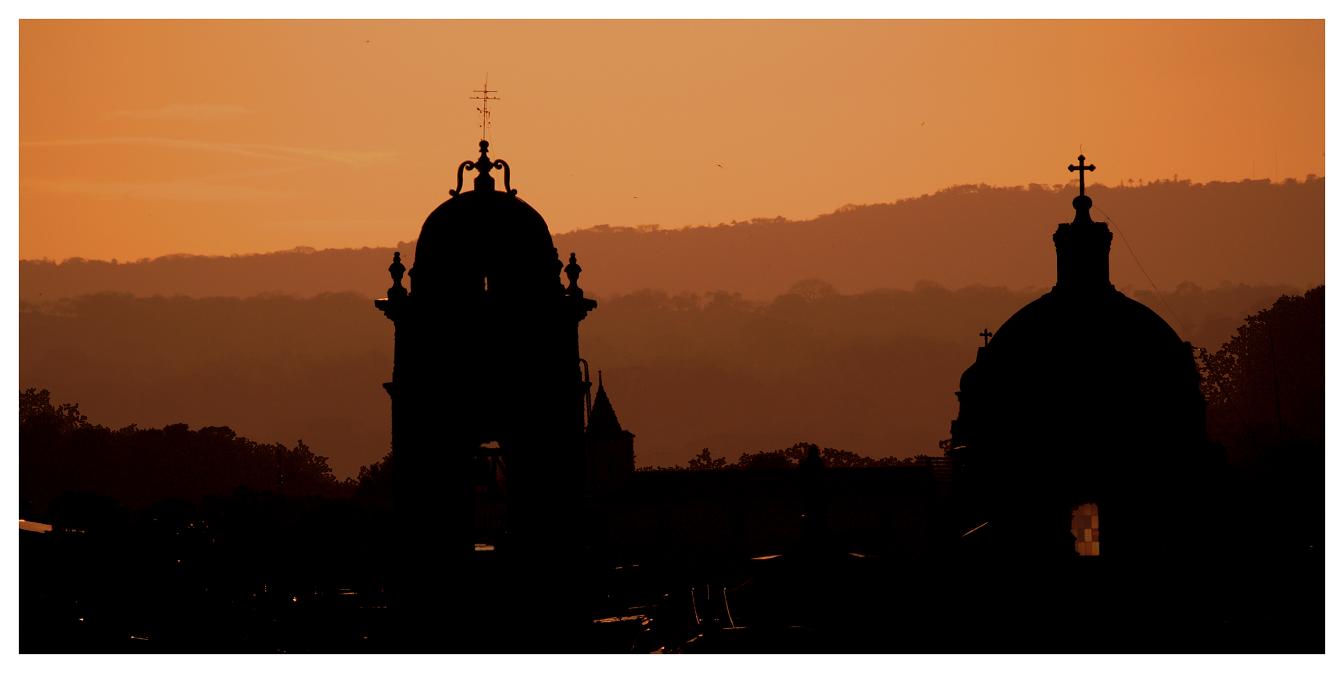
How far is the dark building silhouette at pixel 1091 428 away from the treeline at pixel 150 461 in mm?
60553

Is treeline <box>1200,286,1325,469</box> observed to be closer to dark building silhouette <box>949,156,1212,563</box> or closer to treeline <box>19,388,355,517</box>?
dark building silhouette <box>949,156,1212,563</box>

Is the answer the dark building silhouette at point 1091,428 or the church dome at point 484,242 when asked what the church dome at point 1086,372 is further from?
the church dome at point 484,242

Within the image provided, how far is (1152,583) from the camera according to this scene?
3494 centimetres

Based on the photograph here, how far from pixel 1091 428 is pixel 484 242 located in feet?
37.3

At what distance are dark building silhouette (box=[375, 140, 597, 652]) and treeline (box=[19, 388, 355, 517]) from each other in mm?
Answer: 60811

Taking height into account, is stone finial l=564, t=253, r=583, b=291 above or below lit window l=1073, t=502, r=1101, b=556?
above

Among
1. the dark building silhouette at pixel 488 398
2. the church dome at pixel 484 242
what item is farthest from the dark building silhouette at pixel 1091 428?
the church dome at pixel 484 242

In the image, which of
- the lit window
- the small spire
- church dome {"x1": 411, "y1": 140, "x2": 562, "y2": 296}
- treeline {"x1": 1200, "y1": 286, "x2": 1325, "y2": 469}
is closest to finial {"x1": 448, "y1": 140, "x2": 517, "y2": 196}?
church dome {"x1": 411, "y1": 140, "x2": 562, "y2": 296}

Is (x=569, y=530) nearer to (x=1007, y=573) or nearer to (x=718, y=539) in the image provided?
(x=1007, y=573)

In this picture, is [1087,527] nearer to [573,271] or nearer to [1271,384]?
[573,271]

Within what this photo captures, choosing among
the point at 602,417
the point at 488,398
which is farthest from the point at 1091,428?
the point at 602,417

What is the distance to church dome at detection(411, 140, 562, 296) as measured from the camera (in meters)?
35.2

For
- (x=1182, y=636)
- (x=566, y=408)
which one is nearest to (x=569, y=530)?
(x=566, y=408)

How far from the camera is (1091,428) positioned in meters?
38.3
